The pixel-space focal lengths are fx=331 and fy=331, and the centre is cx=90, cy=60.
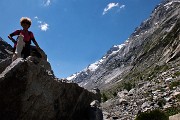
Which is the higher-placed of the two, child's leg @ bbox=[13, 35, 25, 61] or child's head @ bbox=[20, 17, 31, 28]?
child's head @ bbox=[20, 17, 31, 28]

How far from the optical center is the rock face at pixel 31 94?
10.1m

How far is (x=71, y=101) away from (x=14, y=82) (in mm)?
3175

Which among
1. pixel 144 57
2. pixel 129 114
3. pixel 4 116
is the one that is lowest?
pixel 4 116

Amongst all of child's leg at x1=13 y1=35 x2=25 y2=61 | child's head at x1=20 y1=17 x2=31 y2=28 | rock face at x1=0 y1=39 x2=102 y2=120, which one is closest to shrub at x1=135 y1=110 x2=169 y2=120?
rock face at x1=0 y1=39 x2=102 y2=120

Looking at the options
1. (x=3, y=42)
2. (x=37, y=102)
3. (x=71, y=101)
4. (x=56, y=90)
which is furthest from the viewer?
(x=3, y=42)

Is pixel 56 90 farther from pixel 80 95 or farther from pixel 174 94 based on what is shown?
pixel 174 94

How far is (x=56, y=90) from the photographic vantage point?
38.2 ft

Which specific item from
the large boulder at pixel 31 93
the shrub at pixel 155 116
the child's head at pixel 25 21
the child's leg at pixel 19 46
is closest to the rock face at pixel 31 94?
the large boulder at pixel 31 93

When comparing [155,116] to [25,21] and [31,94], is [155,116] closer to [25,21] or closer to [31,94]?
[31,94]

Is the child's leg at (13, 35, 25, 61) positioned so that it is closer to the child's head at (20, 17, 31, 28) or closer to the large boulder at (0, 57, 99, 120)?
the child's head at (20, 17, 31, 28)

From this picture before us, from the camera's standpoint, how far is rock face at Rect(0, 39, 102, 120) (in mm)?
10133

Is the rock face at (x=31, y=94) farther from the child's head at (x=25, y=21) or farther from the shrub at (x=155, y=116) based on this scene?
the shrub at (x=155, y=116)

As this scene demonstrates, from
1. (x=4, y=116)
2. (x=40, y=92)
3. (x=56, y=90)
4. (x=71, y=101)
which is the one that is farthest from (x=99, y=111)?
(x=4, y=116)

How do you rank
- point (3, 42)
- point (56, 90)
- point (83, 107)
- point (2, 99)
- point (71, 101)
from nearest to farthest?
point (2, 99), point (56, 90), point (71, 101), point (83, 107), point (3, 42)
